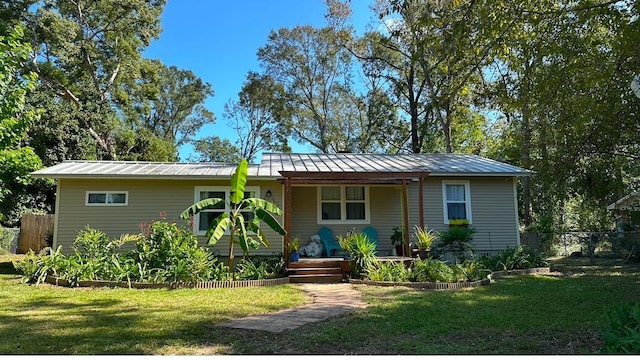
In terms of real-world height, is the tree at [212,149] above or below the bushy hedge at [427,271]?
above

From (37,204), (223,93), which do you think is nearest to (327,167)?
Result: (37,204)

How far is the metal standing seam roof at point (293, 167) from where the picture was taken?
42.3 ft

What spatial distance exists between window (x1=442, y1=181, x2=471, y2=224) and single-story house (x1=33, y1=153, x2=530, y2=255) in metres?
0.03

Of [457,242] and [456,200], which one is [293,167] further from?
[457,242]

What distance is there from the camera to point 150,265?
1016 centimetres

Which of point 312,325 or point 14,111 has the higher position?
point 14,111

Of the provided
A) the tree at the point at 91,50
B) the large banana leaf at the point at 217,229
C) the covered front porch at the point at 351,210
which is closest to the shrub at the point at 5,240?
the tree at the point at 91,50

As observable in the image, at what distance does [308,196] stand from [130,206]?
5.57m

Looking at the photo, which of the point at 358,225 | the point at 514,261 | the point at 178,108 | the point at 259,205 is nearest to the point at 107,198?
the point at 259,205

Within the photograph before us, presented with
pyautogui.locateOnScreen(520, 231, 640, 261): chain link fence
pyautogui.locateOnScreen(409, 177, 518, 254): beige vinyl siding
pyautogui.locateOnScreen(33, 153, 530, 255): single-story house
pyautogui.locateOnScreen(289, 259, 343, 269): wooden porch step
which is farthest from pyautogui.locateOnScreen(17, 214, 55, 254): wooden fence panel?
pyautogui.locateOnScreen(520, 231, 640, 261): chain link fence

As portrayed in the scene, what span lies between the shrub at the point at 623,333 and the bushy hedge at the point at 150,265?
7508 millimetres

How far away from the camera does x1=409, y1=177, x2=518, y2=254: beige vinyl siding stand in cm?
1408

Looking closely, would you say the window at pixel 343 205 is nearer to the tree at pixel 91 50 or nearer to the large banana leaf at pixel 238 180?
the large banana leaf at pixel 238 180

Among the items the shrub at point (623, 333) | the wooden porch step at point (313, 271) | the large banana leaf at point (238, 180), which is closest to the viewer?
the shrub at point (623, 333)
